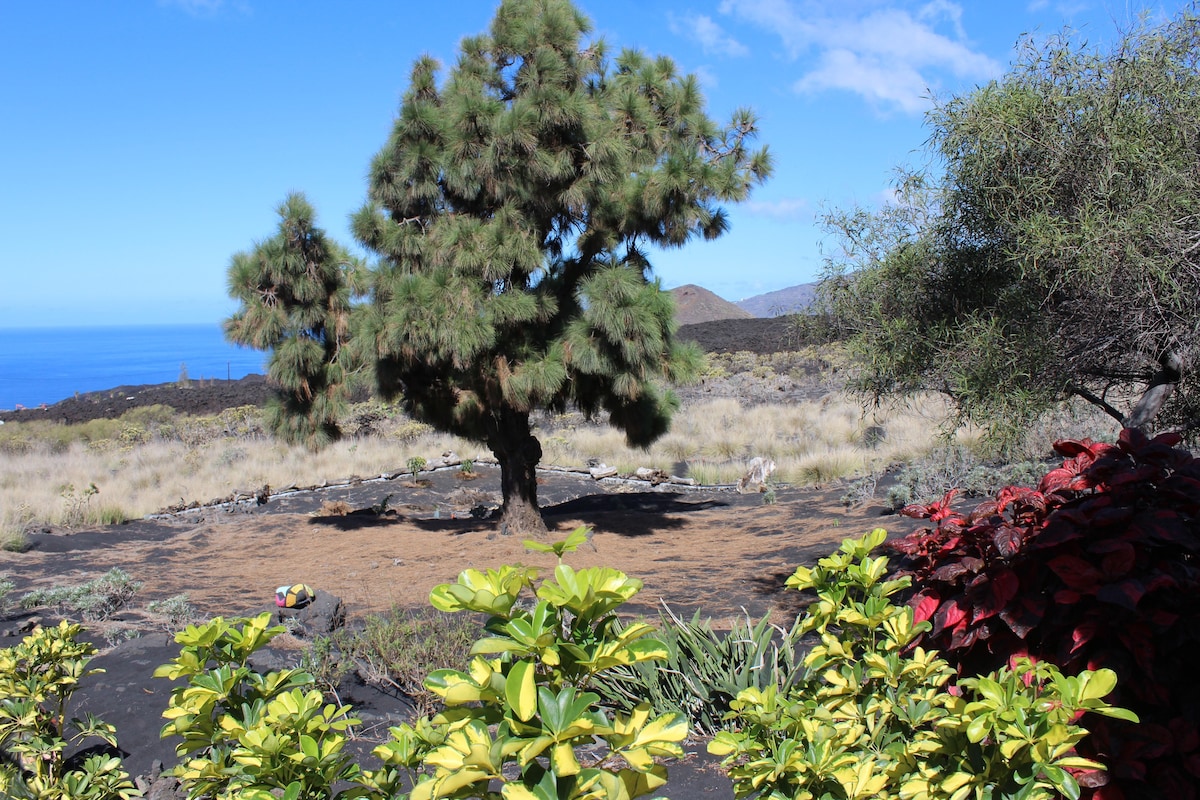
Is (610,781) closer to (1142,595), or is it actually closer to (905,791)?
(905,791)

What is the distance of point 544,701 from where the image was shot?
1311 mm

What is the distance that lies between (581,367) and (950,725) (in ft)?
21.6

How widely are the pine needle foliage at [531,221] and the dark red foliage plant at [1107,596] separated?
18.4 ft

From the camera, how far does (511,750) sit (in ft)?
4.23

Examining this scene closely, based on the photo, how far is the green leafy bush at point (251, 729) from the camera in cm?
A: 187

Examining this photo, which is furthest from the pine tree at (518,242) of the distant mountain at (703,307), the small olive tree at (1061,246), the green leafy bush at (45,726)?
the distant mountain at (703,307)

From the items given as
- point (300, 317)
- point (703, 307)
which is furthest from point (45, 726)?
point (703, 307)

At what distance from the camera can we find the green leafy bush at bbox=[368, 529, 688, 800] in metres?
1.31

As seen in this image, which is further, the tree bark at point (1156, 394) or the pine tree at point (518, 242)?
the pine tree at point (518, 242)

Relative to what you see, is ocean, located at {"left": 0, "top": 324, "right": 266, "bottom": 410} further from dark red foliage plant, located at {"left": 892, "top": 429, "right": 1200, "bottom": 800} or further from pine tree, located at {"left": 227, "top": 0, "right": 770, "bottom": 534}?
dark red foliage plant, located at {"left": 892, "top": 429, "right": 1200, "bottom": 800}

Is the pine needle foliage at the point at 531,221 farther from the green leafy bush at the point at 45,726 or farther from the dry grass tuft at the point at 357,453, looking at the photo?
the green leafy bush at the point at 45,726

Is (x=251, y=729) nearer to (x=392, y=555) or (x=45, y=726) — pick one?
(x=45, y=726)

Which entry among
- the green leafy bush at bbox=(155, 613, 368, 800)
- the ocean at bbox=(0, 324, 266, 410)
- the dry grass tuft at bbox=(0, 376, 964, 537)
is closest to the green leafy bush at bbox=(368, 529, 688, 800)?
the green leafy bush at bbox=(155, 613, 368, 800)

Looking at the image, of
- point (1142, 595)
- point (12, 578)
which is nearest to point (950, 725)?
point (1142, 595)
